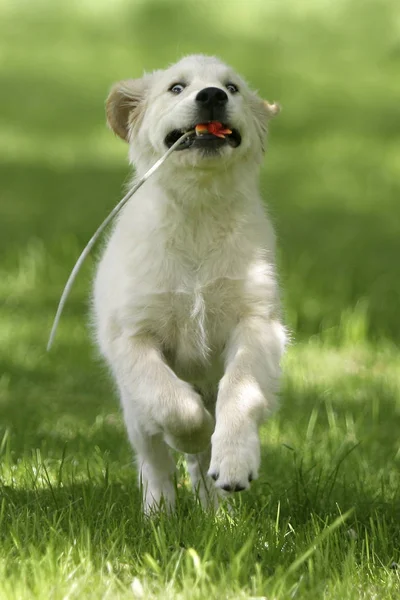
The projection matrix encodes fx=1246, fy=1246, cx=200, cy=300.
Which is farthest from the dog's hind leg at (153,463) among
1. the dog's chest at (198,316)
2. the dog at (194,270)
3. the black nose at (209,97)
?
the black nose at (209,97)

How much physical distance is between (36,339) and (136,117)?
10.0 ft

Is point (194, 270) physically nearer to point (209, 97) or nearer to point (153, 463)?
point (209, 97)

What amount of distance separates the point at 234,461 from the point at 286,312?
366 cm

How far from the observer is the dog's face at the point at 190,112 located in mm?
4352

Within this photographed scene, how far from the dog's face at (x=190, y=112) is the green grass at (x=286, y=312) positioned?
1172 mm

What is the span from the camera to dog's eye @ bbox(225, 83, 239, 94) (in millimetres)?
4625

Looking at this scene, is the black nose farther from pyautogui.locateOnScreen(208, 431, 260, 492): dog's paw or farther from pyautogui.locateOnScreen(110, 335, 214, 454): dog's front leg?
pyautogui.locateOnScreen(208, 431, 260, 492): dog's paw

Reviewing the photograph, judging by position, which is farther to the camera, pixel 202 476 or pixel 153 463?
pixel 153 463

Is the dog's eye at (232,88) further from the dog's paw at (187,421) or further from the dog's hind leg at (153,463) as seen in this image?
the dog's hind leg at (153,463)

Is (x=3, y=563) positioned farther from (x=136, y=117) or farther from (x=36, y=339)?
(x=36, y=339)

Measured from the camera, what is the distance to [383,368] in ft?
23.5

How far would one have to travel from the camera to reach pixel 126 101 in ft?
15.9

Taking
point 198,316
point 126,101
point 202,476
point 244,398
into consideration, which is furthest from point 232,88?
point 202,476

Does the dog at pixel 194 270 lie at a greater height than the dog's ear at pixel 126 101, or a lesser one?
lesser
